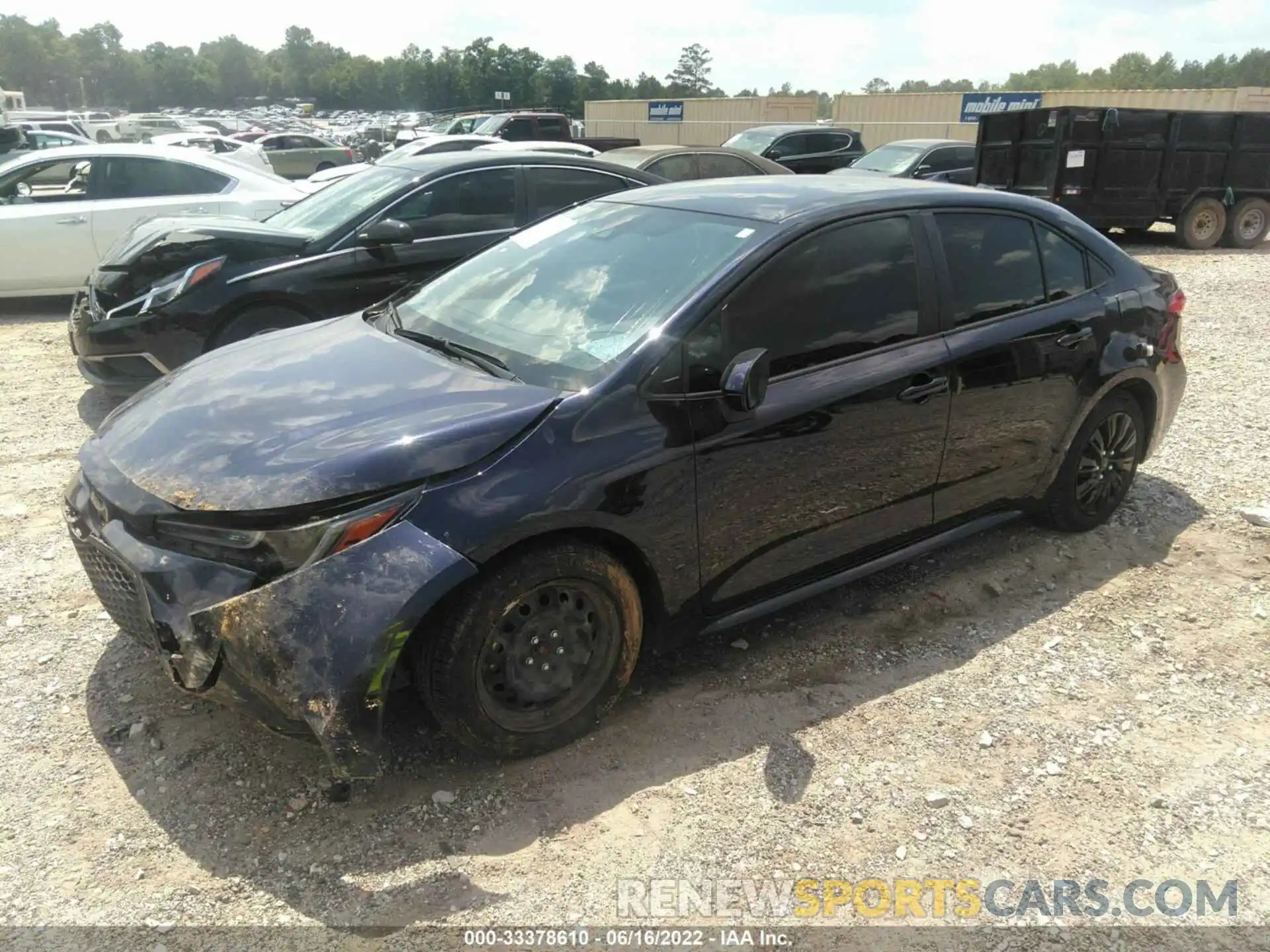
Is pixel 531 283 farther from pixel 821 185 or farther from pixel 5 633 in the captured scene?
pixel 5 633

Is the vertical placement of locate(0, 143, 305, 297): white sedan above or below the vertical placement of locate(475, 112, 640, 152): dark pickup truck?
below

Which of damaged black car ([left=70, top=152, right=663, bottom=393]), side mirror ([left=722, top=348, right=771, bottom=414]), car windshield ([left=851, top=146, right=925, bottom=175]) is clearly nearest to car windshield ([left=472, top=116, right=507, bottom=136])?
car windshield ([left=851, top=146, right=925, bottom=175])

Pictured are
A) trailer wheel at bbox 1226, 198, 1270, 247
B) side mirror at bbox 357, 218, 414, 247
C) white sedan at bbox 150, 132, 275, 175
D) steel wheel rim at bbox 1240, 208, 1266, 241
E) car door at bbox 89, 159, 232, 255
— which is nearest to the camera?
side mirror at bbox 357, 218, 414, 247

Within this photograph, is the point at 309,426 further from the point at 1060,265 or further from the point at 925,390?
the point at 1060,265

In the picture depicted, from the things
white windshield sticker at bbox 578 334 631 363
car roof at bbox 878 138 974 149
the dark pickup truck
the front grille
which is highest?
the dark pickup truck

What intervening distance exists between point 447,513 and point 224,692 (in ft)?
2.59

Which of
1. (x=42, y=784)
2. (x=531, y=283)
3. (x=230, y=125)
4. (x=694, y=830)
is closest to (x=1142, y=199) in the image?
(x=531, y=283)

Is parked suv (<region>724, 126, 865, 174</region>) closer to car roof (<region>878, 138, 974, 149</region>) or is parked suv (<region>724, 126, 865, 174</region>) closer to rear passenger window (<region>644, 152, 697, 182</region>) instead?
car roof (<region>878, 138, 974, 149</region>)

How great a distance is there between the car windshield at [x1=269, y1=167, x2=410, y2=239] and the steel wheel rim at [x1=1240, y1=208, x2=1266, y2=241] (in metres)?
13.6

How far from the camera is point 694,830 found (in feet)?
8.95

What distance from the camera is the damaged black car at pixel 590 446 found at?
8.40ft

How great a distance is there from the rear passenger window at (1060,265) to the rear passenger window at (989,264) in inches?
2.3

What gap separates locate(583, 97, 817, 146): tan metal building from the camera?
33250 millimetres

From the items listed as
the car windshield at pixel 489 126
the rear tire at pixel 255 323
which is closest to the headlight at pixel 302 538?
the rear tire at pixel 255 323
